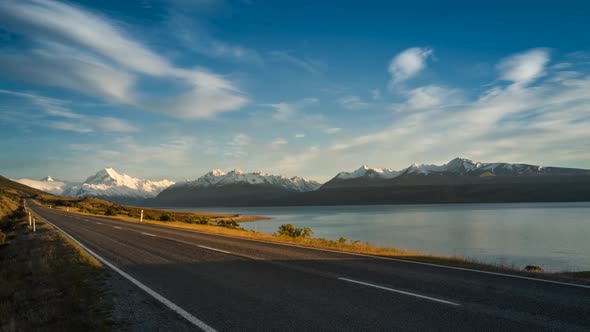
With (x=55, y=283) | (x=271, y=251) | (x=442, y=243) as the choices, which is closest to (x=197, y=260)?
(x=271, y=251)

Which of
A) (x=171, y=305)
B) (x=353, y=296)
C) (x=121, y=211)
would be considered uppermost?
(x=353, y=296)

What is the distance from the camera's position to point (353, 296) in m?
7.55

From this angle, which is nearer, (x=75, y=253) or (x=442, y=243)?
(x=75, y=253)

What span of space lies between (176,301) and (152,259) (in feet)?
21.0

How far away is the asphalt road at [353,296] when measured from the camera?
231 inches

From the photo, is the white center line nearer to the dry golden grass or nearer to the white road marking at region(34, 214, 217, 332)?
the white road marking at region(34, 214, 217, 332)

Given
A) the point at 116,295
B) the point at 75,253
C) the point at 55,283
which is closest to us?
the point at 116,295

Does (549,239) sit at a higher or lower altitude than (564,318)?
lower

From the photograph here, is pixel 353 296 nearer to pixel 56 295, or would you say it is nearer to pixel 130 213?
pixel 56 295

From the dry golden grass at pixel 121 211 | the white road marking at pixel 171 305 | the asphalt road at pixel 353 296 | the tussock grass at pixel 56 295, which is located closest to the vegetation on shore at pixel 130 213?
the dry golden grass at pixel 121 211

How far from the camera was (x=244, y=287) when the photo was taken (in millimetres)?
8594

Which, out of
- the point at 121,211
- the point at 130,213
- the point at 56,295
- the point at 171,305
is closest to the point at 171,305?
the point at 171,305

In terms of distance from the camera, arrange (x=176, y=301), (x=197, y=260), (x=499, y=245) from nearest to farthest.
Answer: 1. (x=176, y=301)
2. (x=197, y=260)
3. (x=499, y=245)

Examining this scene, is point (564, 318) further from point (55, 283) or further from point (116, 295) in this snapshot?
point (55, 283)
